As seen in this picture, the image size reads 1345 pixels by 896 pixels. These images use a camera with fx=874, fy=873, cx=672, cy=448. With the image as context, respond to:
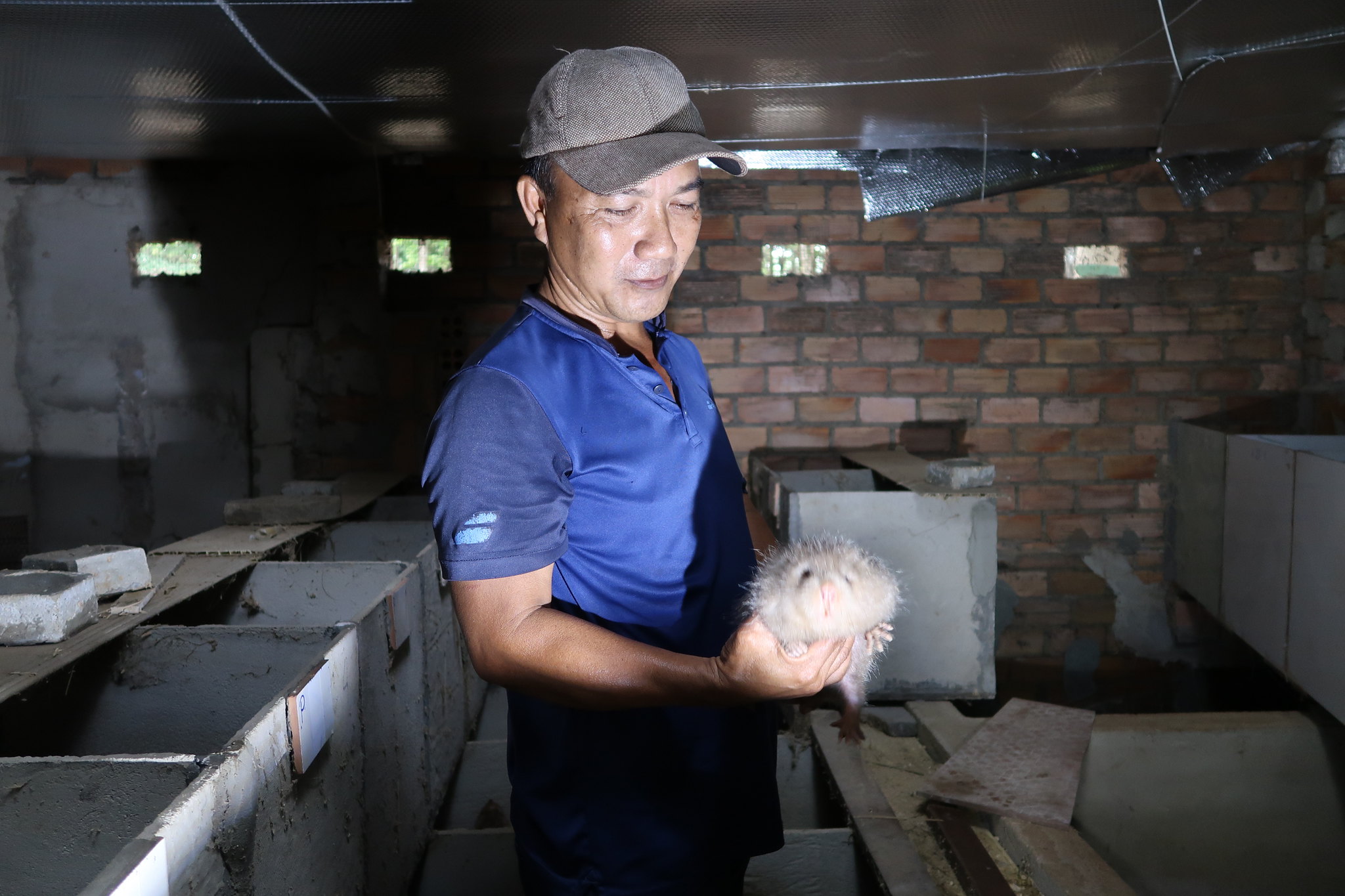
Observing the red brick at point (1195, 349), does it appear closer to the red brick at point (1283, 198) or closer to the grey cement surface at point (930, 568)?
the red brick at point (1283, 198)

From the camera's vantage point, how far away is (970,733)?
219 centimetres

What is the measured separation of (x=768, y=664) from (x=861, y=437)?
2.55 metres

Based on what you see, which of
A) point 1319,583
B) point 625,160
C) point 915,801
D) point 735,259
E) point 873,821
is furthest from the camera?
point 735,259

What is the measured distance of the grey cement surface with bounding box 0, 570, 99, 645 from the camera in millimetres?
1315

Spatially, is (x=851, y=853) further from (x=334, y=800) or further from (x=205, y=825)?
(x=205, y=825)

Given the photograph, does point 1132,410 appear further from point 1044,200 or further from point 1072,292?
point 1044,200

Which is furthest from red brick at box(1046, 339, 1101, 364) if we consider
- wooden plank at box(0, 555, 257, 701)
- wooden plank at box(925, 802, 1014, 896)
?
wooden plank at box(0, 555, 257, 701)

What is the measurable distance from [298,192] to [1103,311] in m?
2.91

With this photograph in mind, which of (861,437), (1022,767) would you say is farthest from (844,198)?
(1022,767)

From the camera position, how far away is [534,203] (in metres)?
1.03

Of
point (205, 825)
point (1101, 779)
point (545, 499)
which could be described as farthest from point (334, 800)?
point (1101, 779)

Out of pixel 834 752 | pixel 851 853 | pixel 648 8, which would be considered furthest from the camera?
pixel 834 752

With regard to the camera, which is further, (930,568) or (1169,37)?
(930,568)

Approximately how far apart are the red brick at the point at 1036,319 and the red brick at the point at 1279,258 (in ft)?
2.33
